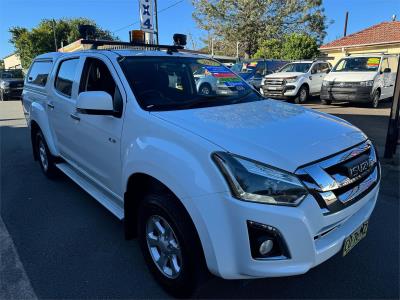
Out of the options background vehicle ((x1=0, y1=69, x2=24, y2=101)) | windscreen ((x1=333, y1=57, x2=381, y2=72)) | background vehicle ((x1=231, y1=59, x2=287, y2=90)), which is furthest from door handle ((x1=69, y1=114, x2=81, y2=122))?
background vehicle ((x1=0, y1=69, x2=24, y2=101))

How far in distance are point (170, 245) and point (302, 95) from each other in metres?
12.7

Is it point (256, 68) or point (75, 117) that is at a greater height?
point (256, 68)

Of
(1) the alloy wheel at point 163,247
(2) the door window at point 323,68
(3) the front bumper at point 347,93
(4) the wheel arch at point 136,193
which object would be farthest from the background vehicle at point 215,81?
(2) the door window at point 323,68

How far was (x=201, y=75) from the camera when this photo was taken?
372 centimetres

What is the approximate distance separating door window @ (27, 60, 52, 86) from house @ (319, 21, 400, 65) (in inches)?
855

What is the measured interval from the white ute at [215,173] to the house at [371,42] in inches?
872

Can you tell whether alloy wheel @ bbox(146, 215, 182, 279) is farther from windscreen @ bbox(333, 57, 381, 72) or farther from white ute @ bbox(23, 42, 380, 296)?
windscreen @ bbox(333, 57, 381, 72)

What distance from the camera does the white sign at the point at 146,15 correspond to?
10.3 m

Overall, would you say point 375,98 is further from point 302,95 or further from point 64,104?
point 64,104

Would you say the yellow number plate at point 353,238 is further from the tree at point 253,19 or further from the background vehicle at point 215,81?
the tree at point 253,19

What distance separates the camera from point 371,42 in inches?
904

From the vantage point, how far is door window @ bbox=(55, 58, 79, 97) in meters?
3.92

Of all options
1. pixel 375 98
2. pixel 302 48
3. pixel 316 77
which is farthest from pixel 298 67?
pixel 302 48

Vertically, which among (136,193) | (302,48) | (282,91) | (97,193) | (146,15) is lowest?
(97,193)
